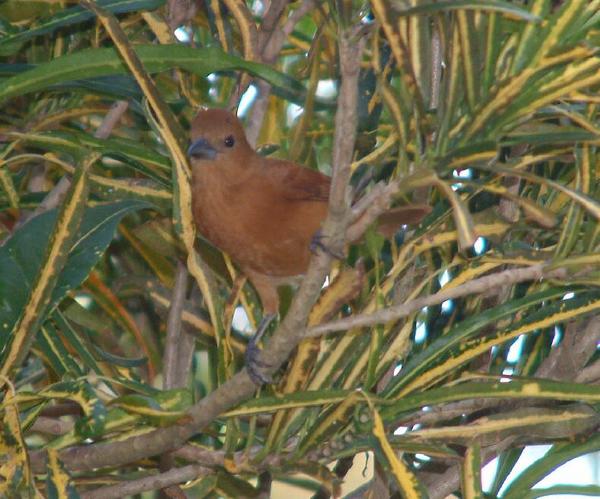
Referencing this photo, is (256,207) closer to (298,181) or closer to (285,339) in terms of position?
(298,181)

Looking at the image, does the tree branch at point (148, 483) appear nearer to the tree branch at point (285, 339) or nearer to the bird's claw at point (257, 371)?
the tree branch at point (285, 339)

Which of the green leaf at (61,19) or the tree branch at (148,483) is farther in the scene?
the green leaf at (61,19)

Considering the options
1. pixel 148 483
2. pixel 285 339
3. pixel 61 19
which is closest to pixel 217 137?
pixel 61 19

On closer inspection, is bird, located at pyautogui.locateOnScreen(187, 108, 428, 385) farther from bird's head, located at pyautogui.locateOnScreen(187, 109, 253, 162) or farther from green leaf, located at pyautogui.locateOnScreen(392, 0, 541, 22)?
green leaf, located at pyautogui.locateOnScreen(392, 0, 541, 22)

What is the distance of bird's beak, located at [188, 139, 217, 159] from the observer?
269 centimetres

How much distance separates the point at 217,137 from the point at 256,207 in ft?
0.64

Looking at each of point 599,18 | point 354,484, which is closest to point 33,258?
point 599,18

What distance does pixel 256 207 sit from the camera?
2676 mm

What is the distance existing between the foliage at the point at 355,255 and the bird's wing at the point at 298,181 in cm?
8

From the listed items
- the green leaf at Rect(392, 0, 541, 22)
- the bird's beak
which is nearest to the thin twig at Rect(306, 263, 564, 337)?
the green leaf at Rect(392, 0, 541, 22)

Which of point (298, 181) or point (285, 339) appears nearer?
point (285, 339)

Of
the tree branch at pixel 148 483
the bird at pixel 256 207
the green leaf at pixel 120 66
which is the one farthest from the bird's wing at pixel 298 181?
the tree branch at pixel 148 483

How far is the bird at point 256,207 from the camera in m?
2.61

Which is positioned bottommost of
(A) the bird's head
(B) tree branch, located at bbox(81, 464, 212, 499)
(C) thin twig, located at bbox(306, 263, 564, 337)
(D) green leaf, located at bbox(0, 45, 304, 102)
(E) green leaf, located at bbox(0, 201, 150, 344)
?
(B) tree branch, located at bbox(81, 464, 212, 499)
